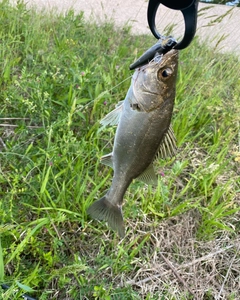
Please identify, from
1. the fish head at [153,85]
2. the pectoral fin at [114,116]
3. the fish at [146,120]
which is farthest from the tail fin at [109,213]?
the fish head at [153,85]

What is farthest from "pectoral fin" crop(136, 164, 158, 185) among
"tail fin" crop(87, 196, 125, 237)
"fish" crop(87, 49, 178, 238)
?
"tail fin" crop(87, 196, 125, 237)

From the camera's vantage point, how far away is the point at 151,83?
4.26 ft

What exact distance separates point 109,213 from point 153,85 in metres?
0.64

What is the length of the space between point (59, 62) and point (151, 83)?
1464mm

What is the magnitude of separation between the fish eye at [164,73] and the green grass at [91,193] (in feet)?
2.31

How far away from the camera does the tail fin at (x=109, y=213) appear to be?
63.6 inches

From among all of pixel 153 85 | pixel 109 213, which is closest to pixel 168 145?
pixel 153 85

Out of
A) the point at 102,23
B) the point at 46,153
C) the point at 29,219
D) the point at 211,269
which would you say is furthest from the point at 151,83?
the point at 102,23

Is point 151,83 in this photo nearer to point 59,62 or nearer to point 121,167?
point 121,167

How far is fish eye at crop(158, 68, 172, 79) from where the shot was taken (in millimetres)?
1255

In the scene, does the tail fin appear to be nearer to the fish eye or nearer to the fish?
the fish

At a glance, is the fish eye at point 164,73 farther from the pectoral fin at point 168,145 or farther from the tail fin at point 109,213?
the tail fin at point 109,213

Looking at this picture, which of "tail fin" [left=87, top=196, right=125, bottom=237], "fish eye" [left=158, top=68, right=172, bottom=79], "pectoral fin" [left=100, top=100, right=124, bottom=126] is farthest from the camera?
"tail fin" [left=87, top=196, right=125, bottom=237]

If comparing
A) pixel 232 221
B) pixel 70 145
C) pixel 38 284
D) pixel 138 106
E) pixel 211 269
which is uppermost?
pixel 138 106
